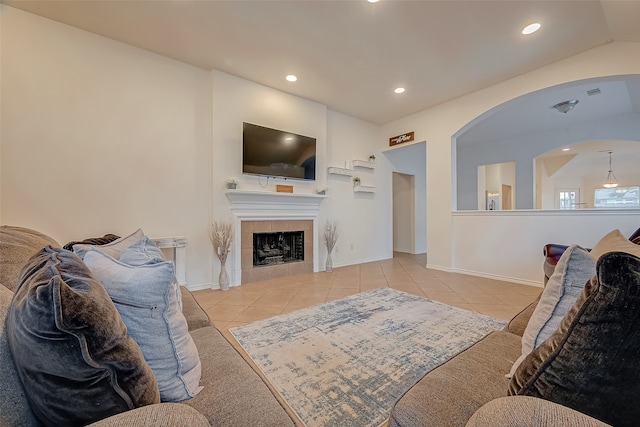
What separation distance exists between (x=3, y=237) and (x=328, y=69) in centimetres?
346

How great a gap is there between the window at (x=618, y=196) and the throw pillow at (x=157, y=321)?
39.5 feet

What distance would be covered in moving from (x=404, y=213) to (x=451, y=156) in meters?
2.52

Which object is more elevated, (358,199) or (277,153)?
(277,153)

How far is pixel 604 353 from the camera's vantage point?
0.57m

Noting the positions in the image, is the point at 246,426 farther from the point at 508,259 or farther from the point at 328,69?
the point at 508,259

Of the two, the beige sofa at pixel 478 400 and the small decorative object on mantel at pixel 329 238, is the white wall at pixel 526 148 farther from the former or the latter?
the beige sofa at pixel 478 400

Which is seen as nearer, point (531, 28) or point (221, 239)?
point (531, 28)

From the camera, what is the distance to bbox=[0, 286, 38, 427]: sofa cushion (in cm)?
53

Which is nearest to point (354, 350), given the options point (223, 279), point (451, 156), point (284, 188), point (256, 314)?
point (256, 314)

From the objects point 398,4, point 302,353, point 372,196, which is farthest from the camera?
point 372,196

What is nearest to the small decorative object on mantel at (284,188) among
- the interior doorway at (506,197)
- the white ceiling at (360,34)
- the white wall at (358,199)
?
the white wall at (358,199)

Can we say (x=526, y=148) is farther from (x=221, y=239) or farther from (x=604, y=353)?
(x=604, y=353)

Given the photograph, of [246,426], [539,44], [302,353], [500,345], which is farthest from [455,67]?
[246,426]

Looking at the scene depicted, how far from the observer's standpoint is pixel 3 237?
1.17m
